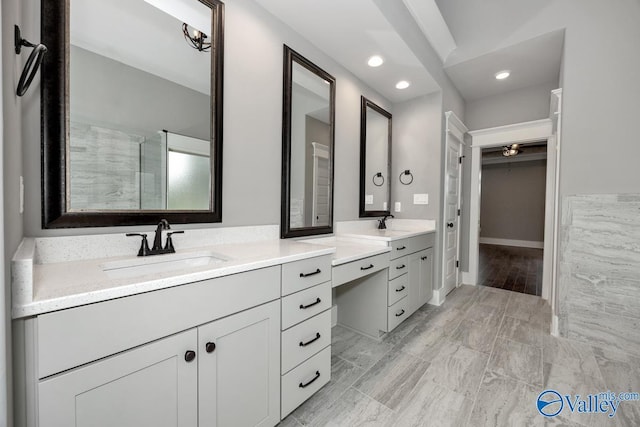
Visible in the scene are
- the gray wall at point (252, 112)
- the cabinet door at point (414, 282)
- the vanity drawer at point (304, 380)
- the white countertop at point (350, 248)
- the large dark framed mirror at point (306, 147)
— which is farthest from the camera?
the cabinet door at point (414, 282)

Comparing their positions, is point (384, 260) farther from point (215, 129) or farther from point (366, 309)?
point (215, 129)

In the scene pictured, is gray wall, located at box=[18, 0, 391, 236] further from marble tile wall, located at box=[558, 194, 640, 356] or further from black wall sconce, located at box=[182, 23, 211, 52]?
marble tile wall, located at box=[558, 194, 640, 356]

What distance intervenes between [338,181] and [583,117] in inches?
85.9

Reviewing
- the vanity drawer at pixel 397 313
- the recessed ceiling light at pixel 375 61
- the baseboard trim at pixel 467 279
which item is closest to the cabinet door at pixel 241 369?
the vanity drawer at pixel 397 313

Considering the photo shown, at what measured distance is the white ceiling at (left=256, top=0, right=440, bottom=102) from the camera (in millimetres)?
1763

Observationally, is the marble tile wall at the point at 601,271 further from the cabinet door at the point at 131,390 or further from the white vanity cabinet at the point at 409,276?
the cabinet door at the point at 131,390

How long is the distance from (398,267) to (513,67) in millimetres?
2793

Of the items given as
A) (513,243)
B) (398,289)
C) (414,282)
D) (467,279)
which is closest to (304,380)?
(398,289)

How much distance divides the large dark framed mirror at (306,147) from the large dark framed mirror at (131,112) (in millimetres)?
534

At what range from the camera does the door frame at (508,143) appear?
122 inches

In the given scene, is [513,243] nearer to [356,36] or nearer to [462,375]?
[462,375]

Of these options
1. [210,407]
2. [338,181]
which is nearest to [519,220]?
[338,181]

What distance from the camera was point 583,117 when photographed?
2.20 meters

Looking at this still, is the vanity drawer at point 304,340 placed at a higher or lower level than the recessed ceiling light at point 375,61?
lower
